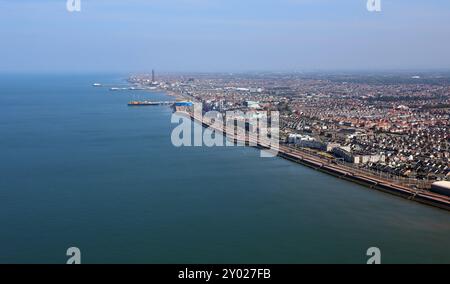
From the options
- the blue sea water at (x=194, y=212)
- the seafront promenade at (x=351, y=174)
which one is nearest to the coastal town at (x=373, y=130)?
the seafront promenade at (x=351, y=174)

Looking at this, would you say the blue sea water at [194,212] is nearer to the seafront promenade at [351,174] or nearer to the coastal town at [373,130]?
the seafront promenade at [351,174]

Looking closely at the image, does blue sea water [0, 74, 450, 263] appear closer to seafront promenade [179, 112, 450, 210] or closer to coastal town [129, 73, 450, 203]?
seafront promenade [179, 112, 450, 210]

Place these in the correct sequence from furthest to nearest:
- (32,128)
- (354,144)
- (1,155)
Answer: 1. (32,128)
2. (354,144)
3. (1,155)

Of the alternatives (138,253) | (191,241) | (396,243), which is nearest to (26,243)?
(138,253)

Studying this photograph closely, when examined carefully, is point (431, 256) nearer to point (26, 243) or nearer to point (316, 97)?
point (26, 243)

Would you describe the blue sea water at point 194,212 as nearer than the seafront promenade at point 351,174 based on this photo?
Yes

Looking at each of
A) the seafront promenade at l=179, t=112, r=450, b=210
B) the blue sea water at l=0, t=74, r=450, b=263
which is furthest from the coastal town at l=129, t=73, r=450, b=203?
the blue sea water at l=0, t=74, r=450, b=263

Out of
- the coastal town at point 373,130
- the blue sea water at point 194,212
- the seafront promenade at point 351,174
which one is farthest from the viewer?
the coastal town at point 373,130
